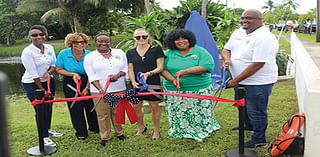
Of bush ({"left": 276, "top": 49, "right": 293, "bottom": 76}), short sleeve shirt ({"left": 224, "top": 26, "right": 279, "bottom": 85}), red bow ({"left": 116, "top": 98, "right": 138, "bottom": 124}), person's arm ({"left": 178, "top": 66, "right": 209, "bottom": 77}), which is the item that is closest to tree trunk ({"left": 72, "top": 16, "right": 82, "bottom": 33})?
bush ({"left": 276, "top": 49, "right": 293, "bottom": 76})

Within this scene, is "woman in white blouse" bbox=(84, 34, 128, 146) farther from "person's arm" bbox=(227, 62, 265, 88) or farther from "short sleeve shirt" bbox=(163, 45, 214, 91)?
"person's arm" bbox=(227, 62, 265, 88)

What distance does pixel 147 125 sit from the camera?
4.84m

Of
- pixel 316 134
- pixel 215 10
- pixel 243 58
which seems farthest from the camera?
pixel 215 10

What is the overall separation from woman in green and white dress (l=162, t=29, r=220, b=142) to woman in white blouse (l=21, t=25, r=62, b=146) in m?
1.60

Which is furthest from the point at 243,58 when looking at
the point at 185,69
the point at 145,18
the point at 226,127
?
the point at 145,18

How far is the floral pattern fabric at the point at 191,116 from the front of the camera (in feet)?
13.1

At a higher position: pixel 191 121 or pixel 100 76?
pixel 100 76

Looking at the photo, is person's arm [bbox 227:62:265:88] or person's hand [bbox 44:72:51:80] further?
person's hand [bbox 44:72:51:80]

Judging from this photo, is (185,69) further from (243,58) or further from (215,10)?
(215,10)

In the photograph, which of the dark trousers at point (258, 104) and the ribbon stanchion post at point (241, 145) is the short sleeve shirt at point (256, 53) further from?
the ribbon stanchion post at point (241, 145)

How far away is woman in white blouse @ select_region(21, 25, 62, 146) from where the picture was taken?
371 centimetres

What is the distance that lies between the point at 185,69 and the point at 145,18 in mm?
2655

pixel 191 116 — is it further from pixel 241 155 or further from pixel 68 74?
pixel 68 74

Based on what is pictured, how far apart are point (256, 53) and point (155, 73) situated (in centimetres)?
129
